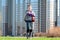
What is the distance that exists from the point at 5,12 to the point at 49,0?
535 cm

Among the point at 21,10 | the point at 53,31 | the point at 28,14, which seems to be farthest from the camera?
the point at 21,10

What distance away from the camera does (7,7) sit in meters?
31.7

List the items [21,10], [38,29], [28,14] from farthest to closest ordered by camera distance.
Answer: [21,10]
[38,29]
[28,14]

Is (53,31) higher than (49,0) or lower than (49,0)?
lower

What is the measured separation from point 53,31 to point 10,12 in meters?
8.42

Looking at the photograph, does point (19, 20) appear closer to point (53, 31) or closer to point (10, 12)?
point (10, 12)

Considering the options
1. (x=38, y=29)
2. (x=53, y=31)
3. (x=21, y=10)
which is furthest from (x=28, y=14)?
(x=21, y=10)

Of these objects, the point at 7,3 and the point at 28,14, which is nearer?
the point at 28,14

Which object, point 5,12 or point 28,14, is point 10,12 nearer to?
point 5,12

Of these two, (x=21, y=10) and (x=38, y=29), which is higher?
(x=21, y=10)

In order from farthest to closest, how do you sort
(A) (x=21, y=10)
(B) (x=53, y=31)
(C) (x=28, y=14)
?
1. (A) (x=21, y=10)
2. (B) (x=53, y=31)
3. (C) (x=28, y=14)

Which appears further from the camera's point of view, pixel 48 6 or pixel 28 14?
pixel 48 6

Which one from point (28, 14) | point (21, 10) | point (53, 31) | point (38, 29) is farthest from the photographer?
point (21, 10)

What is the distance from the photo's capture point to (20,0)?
31016 mm
